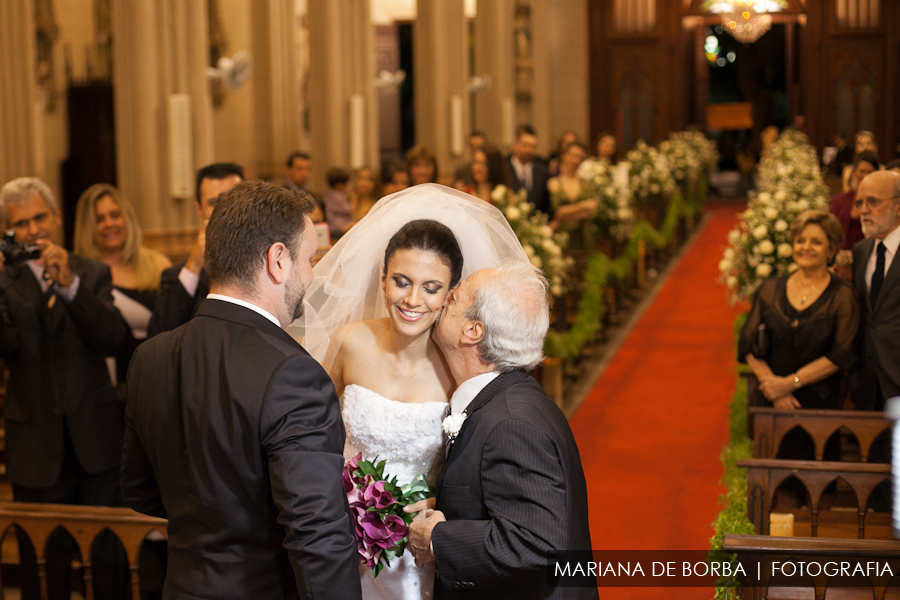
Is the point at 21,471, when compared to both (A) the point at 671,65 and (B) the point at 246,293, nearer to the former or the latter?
(B) the point at 246,293

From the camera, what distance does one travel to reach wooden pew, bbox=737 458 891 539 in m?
3.66

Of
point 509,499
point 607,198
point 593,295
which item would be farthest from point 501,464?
point 607,198

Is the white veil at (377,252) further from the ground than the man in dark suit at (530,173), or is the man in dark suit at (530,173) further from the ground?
the man in dark suit at (530,173)

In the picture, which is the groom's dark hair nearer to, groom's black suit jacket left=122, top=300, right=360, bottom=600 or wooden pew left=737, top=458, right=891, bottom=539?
groom's black suit jacket left=122, top=300, right=360, bottom=600

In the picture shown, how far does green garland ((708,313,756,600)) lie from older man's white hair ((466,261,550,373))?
1.67m

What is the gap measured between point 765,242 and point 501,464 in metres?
4.48

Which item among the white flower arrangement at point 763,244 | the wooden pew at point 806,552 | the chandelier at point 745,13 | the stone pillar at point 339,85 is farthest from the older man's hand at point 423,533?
the chandelier at point 745,13

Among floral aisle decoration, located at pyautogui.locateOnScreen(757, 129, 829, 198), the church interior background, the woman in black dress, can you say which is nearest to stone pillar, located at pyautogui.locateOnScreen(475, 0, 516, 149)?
the church interior background

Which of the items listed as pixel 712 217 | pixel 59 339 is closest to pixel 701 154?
pixel 712 217

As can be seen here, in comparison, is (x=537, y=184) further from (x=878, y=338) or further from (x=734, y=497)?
(x=734, y=497)

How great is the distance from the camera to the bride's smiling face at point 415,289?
2.66m

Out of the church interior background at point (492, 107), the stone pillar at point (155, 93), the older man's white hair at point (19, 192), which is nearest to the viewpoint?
the older man's white hair at point (19, 192)

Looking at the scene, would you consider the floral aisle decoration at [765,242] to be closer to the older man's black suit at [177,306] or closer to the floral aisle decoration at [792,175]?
the floral aisle decoration at [792,175]

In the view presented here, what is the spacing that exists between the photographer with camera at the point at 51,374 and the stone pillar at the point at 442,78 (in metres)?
9.48
